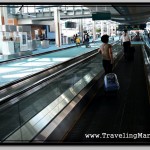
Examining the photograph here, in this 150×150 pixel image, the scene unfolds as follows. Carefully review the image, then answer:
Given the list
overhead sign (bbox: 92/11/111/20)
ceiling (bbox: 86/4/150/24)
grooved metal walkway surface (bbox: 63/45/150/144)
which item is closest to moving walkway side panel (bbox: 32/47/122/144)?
grooved metal walkway surface (bbox: 63/45/150/144)

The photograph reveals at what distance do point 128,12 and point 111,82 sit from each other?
5.91ft

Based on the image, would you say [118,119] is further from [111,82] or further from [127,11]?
[127,11]

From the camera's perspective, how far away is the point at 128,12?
6.95 meters

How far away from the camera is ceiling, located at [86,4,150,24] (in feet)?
18.1

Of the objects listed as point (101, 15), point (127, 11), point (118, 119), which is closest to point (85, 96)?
point (118, 119)

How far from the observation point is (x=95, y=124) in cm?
631

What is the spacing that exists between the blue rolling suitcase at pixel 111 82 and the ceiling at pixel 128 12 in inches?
56.2

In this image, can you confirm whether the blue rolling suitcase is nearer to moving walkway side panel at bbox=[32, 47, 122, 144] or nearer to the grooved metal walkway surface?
the grooved metal walkway surface

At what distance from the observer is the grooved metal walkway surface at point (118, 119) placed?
205 inches

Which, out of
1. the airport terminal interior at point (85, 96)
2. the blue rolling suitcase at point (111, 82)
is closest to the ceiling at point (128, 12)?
the airport terminal interior at point (85, 96)

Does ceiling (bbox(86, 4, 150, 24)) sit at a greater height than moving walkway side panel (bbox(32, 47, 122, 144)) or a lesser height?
greater

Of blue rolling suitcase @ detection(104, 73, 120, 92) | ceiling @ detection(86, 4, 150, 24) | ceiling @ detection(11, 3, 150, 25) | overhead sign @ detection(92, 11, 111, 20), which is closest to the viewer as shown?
ceiling @ detection(11, 3, 150, 25)

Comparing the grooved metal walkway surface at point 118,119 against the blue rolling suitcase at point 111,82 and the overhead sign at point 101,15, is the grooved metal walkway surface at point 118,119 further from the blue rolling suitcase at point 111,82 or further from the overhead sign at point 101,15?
the overhead sign at point 101,15

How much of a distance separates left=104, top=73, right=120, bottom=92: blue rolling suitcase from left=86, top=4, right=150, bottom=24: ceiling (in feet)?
4.69
